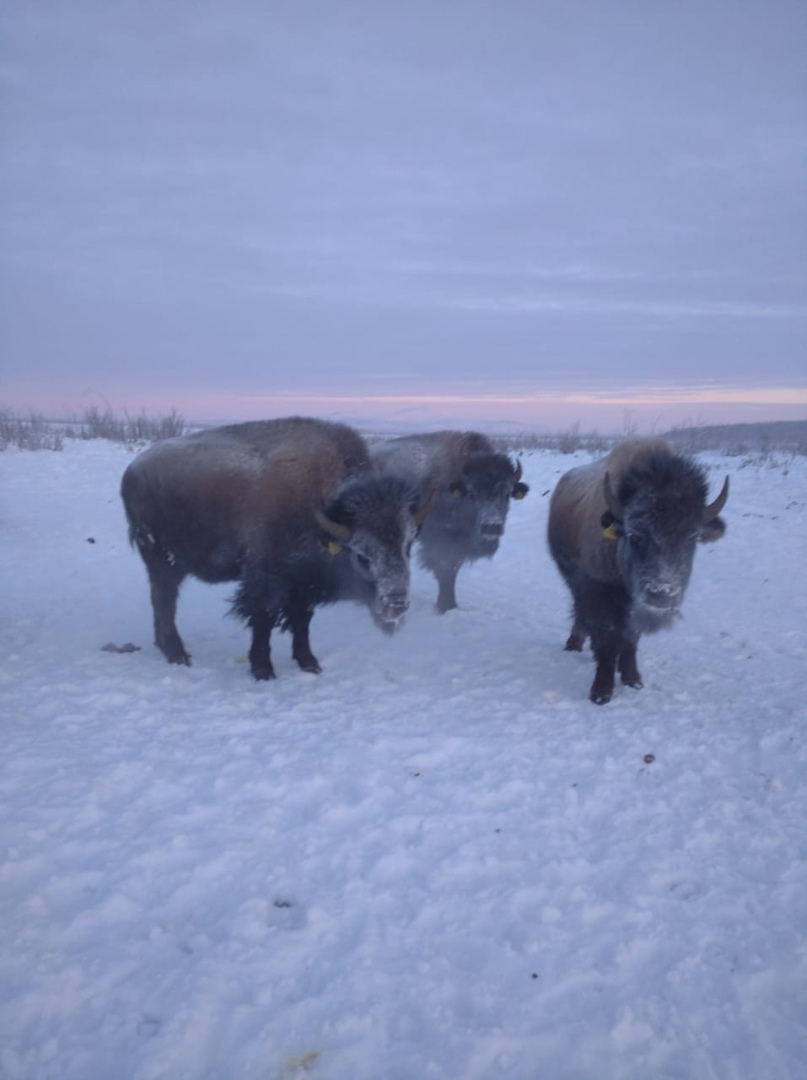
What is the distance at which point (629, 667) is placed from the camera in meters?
6.08

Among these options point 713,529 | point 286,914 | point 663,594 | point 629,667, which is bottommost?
point 286,914

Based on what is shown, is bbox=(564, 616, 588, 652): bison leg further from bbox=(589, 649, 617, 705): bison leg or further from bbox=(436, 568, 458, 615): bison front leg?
bbox=(436, 568, 458, 615): bison front leg

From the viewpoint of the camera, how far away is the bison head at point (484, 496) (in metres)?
8.28

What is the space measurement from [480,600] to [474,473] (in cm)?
194

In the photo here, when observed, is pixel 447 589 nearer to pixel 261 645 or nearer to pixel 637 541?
A: pixel 261 645

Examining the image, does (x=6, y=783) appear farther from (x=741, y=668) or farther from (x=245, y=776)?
(x=741, y=668)

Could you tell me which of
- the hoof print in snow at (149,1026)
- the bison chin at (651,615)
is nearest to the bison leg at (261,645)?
the bison chin at (651,615)

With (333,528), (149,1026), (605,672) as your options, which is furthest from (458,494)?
(149,1026)

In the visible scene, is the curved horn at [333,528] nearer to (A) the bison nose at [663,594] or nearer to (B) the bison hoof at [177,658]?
(B) the bison hoof at [177,658]

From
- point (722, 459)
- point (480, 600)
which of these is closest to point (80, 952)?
point (480, 600)

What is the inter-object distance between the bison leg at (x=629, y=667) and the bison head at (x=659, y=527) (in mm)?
569

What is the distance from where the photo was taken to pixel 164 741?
4785 millimetres

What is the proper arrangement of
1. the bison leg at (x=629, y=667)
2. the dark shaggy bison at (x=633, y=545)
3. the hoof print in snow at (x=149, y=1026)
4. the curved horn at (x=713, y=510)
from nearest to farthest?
1. the hoof print in snow at (x=149, y=1026)
2. the dark shaggy bison at (x=633, y=545)
3. the curved horn at (x=713, y=510)
4. the bison leg at (x=629, y=667)

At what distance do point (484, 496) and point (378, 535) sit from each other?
9.50 ft
